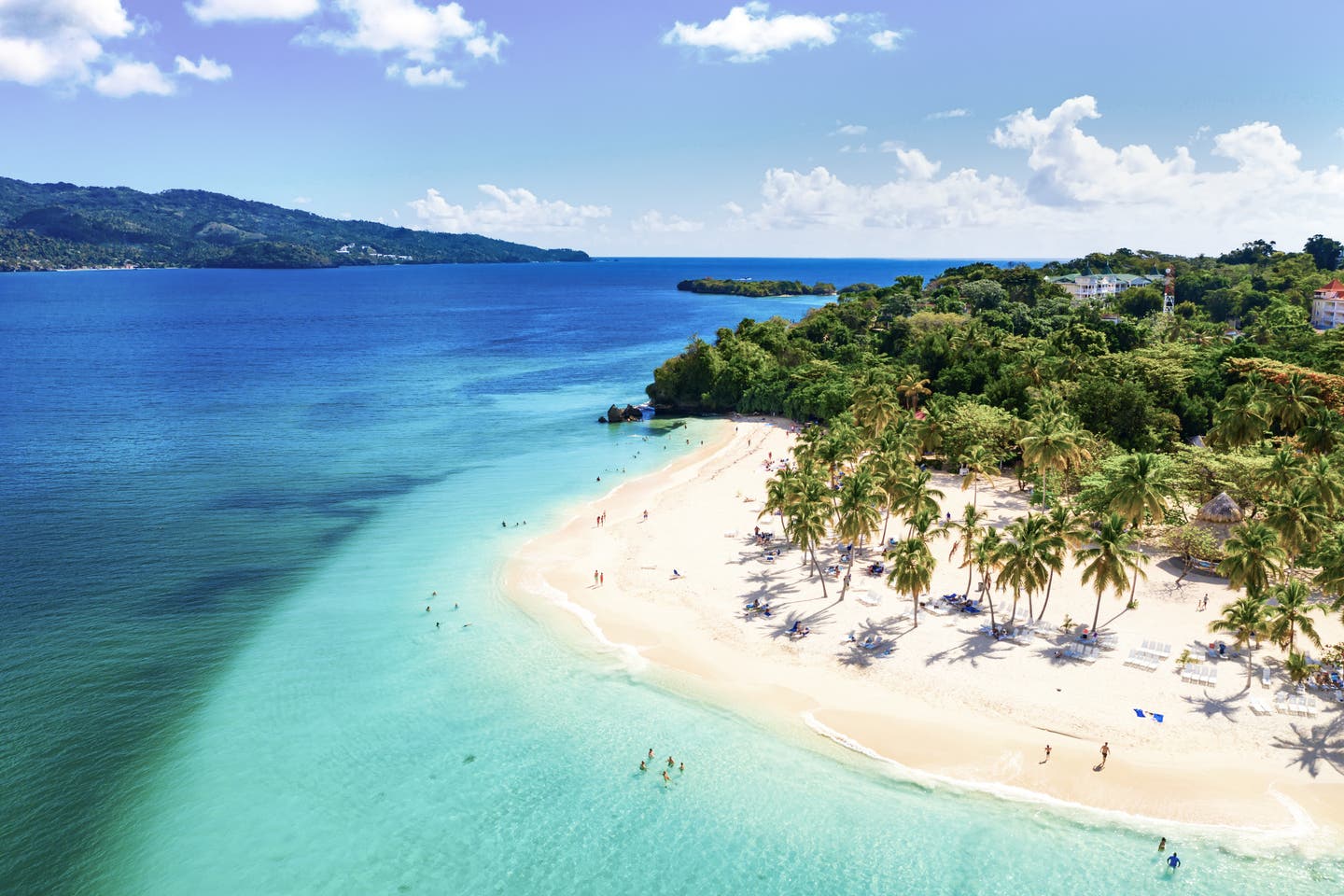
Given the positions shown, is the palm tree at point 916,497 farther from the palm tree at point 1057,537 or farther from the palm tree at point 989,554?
the palm tree at point 1057,537

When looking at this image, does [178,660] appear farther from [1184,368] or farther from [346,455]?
[1184,368]

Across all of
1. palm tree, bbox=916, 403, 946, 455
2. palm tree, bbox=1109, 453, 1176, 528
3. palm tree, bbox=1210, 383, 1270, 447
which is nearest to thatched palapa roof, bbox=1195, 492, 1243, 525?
palm tree, bbox=1109, 453, 1176, 528

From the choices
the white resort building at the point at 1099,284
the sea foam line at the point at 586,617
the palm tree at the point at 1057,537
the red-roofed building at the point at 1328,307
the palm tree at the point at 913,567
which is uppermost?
the white resort building at the point at 1099,284

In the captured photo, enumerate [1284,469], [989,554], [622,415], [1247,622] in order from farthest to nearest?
[622,415]
[1284,469]
[989,554]
[1247,622]

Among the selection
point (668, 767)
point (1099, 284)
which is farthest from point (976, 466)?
point (1099, 284)

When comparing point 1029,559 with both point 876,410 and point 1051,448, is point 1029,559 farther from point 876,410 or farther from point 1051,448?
point 876,410

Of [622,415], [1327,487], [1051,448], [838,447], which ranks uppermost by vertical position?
[1051,448]

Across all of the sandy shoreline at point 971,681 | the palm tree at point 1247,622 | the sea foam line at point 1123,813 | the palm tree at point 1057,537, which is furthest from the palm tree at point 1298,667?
the palm tree at point 1057,537
